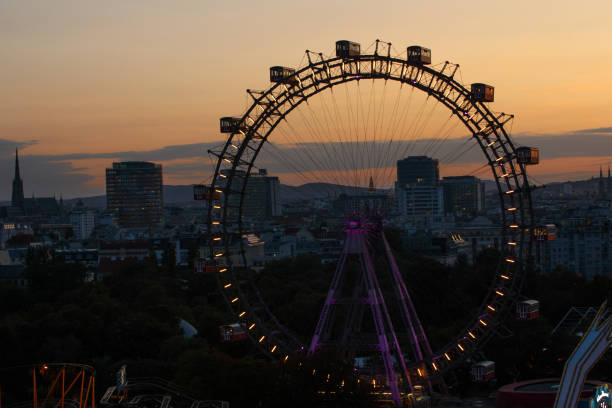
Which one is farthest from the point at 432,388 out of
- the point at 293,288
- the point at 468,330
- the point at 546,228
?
the point at 293,288

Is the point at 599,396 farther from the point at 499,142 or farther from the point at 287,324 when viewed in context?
the point at 287,324

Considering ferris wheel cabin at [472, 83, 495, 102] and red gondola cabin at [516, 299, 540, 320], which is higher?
ferris wheel cabin at [472, 83, 495, 102]

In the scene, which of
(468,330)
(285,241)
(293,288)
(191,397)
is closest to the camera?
(191,397)

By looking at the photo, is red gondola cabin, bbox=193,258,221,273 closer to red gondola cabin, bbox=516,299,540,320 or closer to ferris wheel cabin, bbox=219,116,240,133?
ferris wheel cabin, bbox=219,116,240,133

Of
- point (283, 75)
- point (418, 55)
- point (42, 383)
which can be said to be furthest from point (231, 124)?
point (42, 383)

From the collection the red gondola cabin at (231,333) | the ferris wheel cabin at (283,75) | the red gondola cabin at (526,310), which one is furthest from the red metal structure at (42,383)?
the red gondola cabin at (526,310)

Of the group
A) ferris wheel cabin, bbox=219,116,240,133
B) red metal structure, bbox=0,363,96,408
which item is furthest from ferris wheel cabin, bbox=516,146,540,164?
red metal structure, bbox=0,363,96,408
